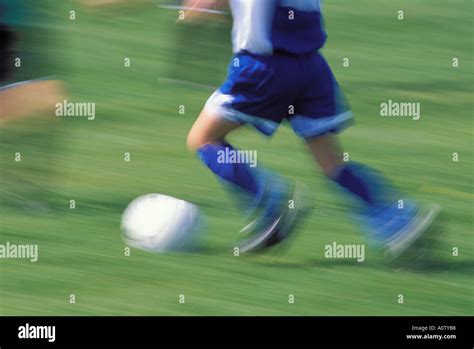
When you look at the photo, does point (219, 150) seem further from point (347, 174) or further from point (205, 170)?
point (205, 170)

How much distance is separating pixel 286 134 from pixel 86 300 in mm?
2134

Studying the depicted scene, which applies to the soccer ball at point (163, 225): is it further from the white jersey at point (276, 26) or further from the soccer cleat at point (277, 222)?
the white jersey at point (276, 26)

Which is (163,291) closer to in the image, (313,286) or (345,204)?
(313,286)

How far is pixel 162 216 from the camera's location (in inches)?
202

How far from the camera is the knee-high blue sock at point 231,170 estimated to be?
496 centimetres

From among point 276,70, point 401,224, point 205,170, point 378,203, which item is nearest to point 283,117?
point 276,70

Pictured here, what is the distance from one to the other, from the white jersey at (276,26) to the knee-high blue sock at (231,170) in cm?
39

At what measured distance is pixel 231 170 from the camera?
16.3ft

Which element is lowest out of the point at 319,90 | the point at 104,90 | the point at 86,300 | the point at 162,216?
the point at 86,300

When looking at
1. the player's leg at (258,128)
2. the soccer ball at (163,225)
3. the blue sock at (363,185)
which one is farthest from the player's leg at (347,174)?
the soccer ball at (163,225)

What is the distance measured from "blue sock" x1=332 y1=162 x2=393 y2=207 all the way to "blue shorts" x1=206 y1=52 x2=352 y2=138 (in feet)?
0.57

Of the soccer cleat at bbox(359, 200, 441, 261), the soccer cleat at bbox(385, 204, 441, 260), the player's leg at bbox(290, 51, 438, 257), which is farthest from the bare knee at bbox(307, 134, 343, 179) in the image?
the soccer cleat at bbox(385, 204, 441, 260)

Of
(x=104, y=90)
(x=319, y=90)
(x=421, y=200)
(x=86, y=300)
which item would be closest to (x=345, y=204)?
(x=421, y=200)

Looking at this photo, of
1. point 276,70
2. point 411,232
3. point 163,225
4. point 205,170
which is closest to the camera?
point 276,70
